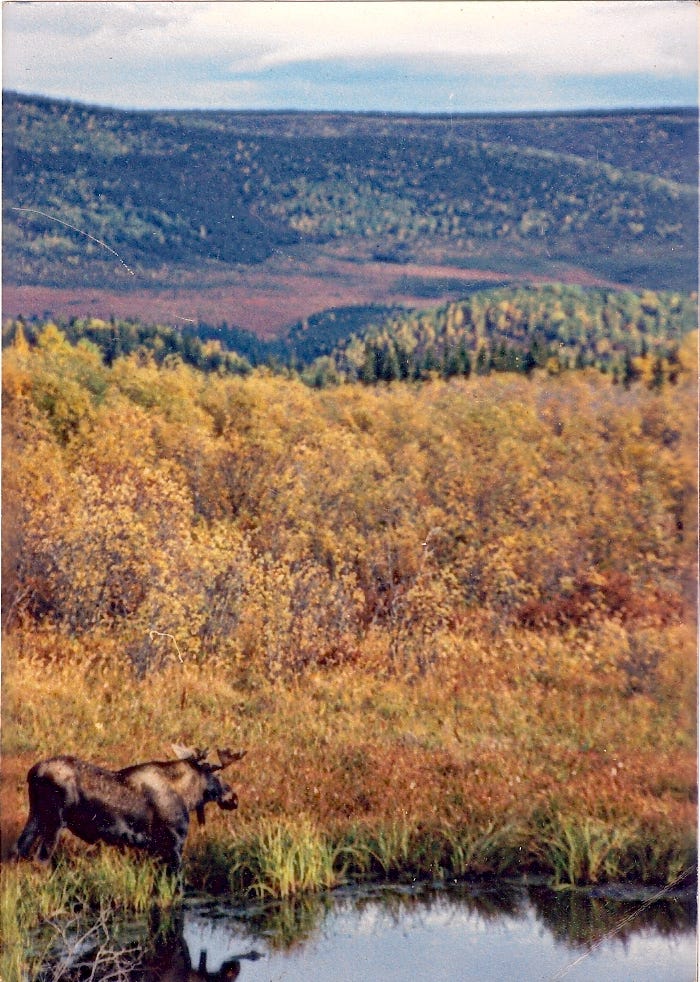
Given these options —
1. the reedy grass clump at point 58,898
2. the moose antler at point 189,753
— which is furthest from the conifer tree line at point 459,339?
the reedy grass clump at point 58,898

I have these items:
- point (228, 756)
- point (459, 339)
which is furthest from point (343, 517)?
point (228, 756)

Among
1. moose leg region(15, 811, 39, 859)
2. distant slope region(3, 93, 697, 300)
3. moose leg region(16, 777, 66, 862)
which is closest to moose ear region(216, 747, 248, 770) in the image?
moose leg region(16, 777, 66, 862)

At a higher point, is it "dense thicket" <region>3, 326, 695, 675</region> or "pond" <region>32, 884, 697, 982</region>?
"dense thicket" <region>3, 326, 695, 675</region>

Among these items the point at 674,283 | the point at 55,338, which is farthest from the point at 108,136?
the point at 674,283

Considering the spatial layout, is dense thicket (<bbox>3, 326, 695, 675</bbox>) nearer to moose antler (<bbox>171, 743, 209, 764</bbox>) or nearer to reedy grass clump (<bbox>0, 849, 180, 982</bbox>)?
moose antler (<bbox>171, 743, 209, 764</bbox>)

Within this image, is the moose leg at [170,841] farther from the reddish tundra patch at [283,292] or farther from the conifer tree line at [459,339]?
the reddish tundra patch at [283,292]

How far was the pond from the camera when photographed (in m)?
5.48

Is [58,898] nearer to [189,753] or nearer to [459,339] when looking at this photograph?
[189,753]

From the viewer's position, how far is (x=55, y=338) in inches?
217

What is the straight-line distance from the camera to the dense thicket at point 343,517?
5.60 m

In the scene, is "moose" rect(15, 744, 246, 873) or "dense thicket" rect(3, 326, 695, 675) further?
"dense thicket" rect(3, 326, 695, 675)

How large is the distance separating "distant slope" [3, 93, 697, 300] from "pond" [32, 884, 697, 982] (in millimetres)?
2052

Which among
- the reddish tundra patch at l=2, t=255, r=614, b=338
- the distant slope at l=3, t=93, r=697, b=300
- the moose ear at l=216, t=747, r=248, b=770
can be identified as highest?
the distant slope at l=3, t=93, r=697, b=300

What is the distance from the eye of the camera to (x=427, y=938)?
554cm
